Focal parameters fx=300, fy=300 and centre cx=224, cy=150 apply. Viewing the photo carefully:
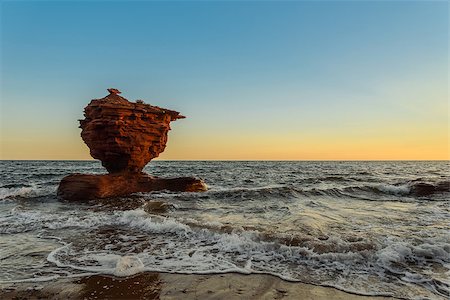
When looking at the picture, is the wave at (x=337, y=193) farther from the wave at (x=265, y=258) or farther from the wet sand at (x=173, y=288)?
the wet sand at (x=173, y=288)

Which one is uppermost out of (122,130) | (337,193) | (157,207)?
(122,130)

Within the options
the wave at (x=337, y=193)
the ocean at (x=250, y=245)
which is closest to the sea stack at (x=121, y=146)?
the wave at (x=337, y=193)

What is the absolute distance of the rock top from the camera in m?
16.9

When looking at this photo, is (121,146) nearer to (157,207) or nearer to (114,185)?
(114,185)

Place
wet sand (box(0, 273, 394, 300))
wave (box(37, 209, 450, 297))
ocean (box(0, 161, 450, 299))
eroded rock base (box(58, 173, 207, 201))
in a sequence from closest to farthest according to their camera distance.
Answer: wet sand (box(0, 273, 394, 300)), wave (box(37, 209, 450, 297)), ocean (box(0, 161, 450, 299)), eroded rock base (box(58, 173, 207, 201))

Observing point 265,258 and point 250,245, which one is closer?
point 265,258

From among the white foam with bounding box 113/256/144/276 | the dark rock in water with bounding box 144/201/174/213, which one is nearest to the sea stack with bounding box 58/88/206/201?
the dark rock in water with bounding box 144/201/174/213

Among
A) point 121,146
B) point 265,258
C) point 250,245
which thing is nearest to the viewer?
point 265,258

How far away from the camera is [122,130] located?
17250 mm

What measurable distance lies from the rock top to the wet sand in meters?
12.9

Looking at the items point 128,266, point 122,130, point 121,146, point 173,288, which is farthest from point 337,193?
point 173,288

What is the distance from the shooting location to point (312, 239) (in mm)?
7172

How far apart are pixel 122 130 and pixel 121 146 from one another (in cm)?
99

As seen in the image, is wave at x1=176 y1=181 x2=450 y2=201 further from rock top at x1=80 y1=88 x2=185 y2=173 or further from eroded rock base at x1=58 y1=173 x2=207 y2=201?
rock top at x1=80 y1=88 x2=185 y2=173
